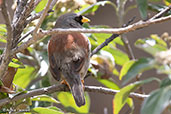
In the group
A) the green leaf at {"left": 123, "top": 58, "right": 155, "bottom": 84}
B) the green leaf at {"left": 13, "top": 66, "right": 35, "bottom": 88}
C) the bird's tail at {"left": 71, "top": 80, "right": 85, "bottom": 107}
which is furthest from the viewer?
the green leaf at {"left": 13, "top": 66, "right": 35, "bottom": 88}

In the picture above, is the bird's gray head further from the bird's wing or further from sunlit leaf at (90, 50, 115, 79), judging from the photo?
the bird's wing

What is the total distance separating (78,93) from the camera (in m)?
2.65

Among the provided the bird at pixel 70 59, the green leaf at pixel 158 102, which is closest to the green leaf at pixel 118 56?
the bird at pixel 70 59

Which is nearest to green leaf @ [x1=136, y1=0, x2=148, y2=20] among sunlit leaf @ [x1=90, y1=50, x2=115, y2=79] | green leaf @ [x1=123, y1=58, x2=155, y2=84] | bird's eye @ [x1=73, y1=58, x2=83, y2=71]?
green leaf @ [x1=123, y1=58, x2=155, y2=84]

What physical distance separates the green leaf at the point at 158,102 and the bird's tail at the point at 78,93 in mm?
1087

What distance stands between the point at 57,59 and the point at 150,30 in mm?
2502

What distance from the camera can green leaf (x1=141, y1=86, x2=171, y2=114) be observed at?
1.41 metres

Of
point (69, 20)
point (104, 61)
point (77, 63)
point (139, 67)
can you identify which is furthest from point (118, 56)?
point (139, 67)

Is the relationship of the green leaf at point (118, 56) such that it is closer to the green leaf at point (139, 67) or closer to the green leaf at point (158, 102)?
the green leaf at point (139, 67)

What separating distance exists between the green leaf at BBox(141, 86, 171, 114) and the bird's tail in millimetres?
1087

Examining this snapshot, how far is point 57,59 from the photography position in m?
2.96

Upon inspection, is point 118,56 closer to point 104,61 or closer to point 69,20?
point 104,61

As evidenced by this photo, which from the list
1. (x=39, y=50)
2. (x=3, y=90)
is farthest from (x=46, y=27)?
(x=3, y=90)

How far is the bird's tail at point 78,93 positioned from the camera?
259 cm
